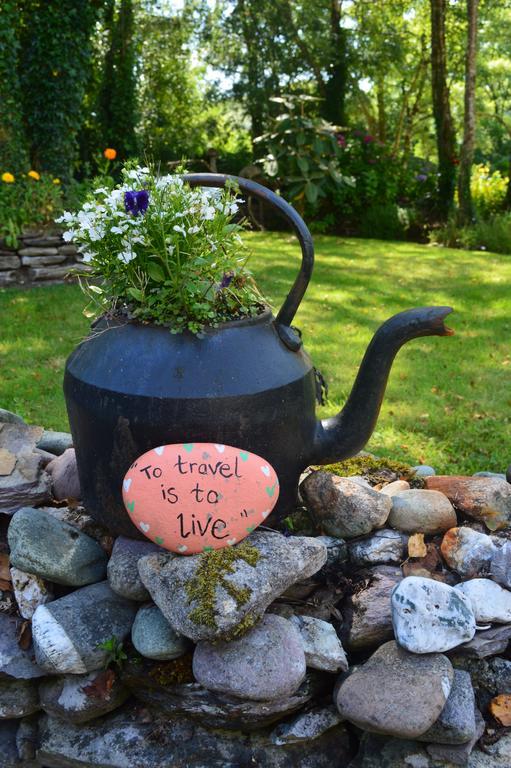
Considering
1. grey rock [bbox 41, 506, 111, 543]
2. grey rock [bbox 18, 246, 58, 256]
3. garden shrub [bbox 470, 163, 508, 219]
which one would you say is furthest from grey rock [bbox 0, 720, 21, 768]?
garden shrub [bbox 470, 163, 508, 219]

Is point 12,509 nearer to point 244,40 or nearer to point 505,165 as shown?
point 244,40

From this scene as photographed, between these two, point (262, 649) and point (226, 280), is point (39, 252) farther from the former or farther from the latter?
point (262, 649)

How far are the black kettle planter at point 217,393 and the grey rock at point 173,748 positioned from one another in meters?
0.55

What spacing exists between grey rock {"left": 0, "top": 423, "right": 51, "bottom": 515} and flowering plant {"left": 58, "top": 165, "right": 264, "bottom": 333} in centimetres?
69

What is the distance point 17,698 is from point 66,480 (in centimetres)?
76

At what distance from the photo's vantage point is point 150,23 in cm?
1245

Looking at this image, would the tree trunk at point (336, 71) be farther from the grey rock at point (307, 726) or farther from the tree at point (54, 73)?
the grey rock at point (307, 726)

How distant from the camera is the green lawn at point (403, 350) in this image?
3768mm

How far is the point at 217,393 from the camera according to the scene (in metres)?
1.94

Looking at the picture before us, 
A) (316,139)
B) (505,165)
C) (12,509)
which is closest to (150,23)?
(316,139)

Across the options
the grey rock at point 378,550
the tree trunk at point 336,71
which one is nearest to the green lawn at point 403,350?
the grey rock at point 378,550

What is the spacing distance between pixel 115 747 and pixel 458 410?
273 cm

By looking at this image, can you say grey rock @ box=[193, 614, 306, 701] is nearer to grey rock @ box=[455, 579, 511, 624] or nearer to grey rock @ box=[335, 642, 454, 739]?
grey rock @ box=[335, 642, 454, 739]

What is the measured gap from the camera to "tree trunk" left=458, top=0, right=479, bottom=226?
345 inches
